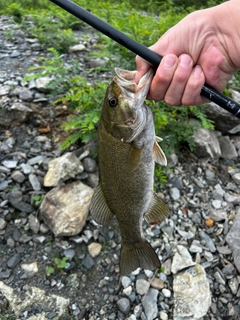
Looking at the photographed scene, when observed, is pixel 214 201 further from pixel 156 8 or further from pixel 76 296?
pixel 156 8

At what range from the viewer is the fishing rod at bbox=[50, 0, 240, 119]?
77.5 inches

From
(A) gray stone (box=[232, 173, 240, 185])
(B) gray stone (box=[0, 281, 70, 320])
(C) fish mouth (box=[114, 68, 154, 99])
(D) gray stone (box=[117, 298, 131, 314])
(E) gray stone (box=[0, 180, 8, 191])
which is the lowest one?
(B) gray stone (box=[0, 281, 70, 320])

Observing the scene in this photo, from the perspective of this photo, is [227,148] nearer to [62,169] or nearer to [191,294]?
[191,294]

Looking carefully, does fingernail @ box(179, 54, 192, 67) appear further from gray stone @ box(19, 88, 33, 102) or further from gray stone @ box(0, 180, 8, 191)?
gray stone @ box(19, 88, 33, 102)

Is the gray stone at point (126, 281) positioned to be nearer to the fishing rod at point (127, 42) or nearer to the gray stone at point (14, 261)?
the gray stone at point (14, 261)

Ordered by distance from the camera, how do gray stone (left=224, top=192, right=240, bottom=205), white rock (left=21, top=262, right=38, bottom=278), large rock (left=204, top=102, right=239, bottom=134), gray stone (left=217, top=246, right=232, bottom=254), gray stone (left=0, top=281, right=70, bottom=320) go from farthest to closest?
large rock (left=204, top=102, right=239, bottom=134), gray stone (left=224, top=192, right=240, bottom=205), gray stone (left=217, top=246, right=232, bottom=254), white rock (left=21, top=262, right=38, bottom=278), gray stone (left=0, top=281, right=70, bottom=320)

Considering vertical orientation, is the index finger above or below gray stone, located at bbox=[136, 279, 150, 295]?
above

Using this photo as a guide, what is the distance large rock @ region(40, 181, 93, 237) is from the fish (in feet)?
3.99

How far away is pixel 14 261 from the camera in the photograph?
3623 millimetres

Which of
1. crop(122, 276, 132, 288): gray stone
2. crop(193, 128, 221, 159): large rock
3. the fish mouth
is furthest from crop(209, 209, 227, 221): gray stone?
the fish mouth

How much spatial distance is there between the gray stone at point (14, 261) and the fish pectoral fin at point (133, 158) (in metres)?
1.97

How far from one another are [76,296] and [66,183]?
4.43ft

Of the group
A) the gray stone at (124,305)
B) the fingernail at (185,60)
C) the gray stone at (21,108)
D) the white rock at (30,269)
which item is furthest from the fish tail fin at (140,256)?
the gray stone at (21,108)

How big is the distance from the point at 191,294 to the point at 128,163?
1.97 meters
